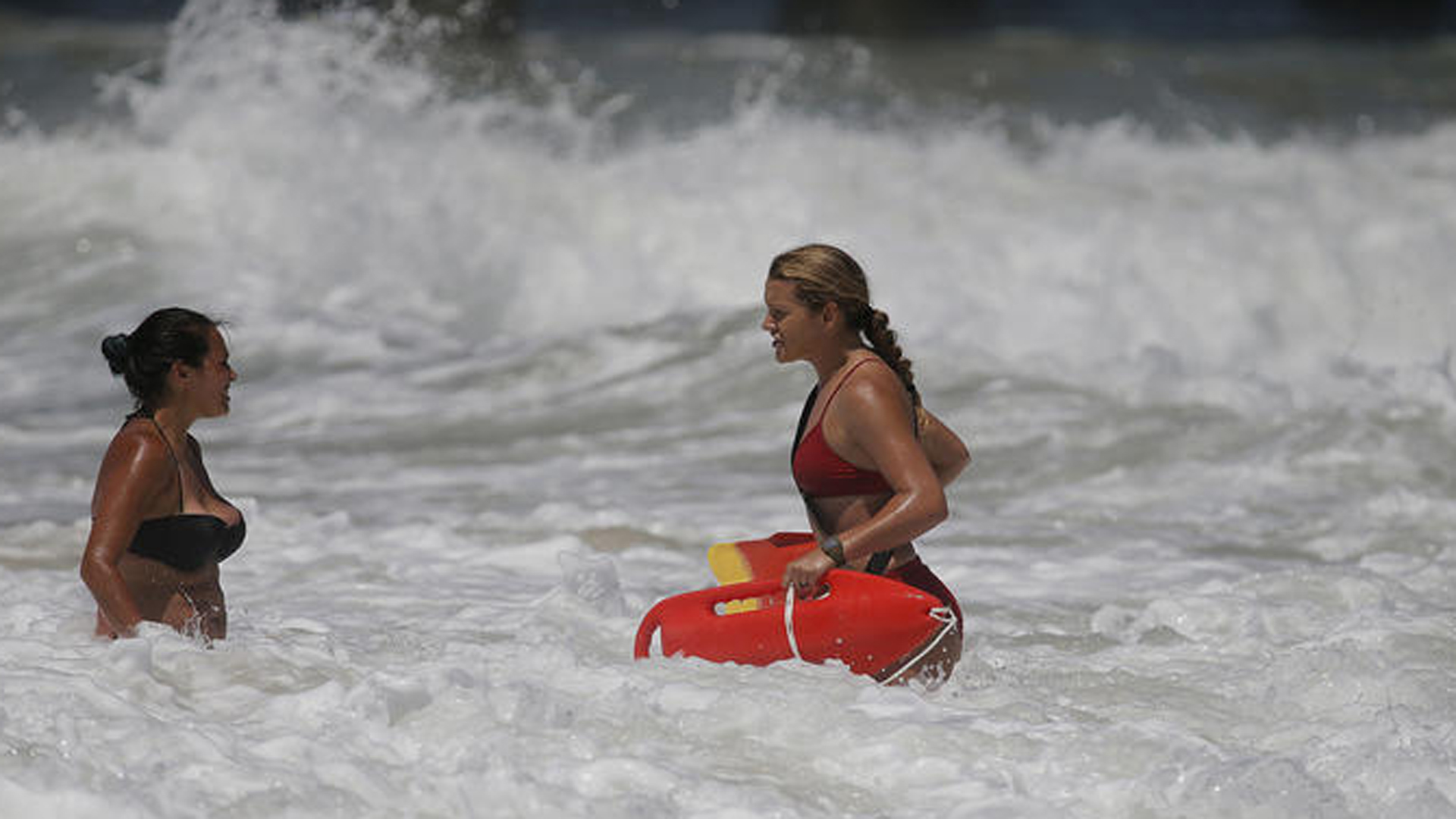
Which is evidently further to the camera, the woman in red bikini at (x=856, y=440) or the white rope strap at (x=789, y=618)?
the white rope strap at (x=789, y=618)

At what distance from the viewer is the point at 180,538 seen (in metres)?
3.90

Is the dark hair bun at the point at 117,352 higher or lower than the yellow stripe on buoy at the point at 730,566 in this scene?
higher

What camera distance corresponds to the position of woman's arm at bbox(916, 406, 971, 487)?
399cm

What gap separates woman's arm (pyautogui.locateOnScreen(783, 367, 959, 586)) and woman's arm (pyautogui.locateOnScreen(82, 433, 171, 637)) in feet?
4.18

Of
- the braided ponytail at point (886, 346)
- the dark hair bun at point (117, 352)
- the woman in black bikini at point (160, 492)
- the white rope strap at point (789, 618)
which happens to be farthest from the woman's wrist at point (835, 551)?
the dark hair bun at point (117, 352)

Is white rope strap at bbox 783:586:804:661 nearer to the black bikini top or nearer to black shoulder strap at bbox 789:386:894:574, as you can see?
black shoulder strap at bbox 789:386:894:574

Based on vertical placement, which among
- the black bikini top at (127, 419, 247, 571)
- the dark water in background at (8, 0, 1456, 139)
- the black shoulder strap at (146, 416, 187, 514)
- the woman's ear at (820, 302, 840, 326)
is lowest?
the dark water in background at (8, 0, 1456, 139)

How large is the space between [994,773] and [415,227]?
29.1 ft

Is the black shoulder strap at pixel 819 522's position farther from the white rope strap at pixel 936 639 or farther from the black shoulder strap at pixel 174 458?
the black shoulder strap at pixel 174 458

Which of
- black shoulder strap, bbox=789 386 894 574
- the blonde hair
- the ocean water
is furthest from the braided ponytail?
the ocean water

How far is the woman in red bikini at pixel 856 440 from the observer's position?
3727 mm

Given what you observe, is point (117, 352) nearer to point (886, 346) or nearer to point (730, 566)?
point (730, 566)

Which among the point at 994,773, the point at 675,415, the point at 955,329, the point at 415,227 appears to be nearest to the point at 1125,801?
the point at 994,773

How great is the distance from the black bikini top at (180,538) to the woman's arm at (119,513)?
0.04 metres
